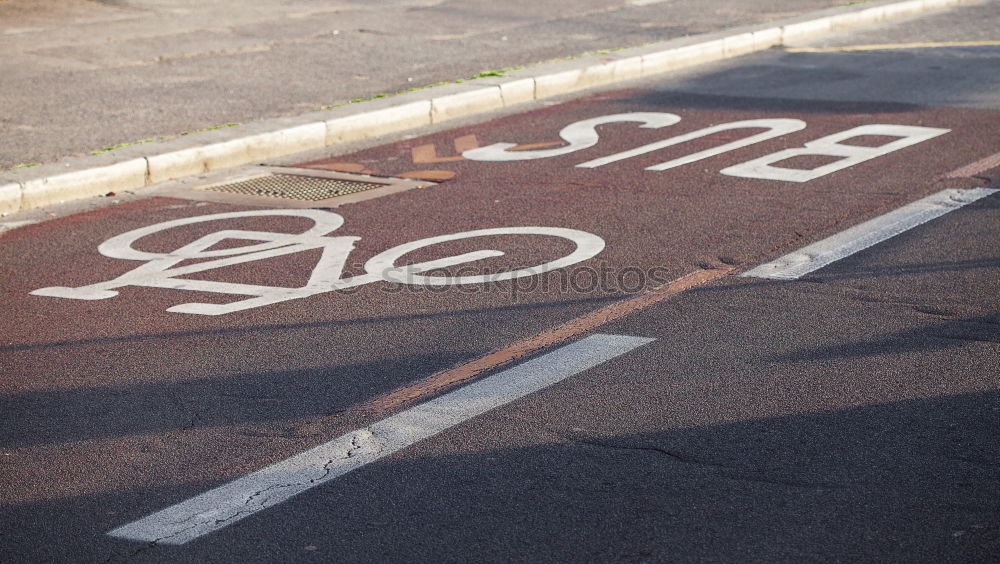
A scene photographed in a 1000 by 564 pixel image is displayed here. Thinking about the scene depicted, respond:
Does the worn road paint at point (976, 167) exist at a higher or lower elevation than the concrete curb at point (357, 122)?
lower

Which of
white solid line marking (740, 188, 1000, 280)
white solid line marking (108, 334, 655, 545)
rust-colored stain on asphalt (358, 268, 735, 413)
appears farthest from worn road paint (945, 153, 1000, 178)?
white solid line marking (108, 334, 655, 545)

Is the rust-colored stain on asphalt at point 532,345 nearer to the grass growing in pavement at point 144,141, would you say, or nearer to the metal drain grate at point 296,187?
the metal drain grate at point 296,187

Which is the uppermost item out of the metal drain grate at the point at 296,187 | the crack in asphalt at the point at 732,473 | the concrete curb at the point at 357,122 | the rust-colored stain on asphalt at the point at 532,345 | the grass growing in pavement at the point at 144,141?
the grass growing in pavement at the point at 144,141

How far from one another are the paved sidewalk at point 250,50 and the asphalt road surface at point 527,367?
2411 millimetres

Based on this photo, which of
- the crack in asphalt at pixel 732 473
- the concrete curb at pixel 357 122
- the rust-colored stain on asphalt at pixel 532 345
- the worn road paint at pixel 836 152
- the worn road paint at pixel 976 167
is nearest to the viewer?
the crack in asphalt at pixel 732 473

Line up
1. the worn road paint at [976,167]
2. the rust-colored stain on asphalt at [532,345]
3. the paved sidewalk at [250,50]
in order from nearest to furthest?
the rust-colored stain on asphalt at [532,345]
the worn road paint at [976,167]
the paved sidewalk at [250,50]

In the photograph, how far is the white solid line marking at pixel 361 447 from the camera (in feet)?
12.3

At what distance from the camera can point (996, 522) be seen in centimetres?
356

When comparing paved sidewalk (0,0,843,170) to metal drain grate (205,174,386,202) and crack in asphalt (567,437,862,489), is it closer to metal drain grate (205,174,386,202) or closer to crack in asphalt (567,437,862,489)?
metal drain grate (205,174,386,202)

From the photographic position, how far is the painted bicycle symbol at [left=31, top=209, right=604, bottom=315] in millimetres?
6207

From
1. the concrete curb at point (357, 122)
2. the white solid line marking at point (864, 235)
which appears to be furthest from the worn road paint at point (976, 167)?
the concrete curb at point (357, 122)

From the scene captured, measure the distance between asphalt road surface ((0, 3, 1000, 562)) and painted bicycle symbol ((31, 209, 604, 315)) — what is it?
0.09 ft

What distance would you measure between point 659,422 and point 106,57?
1082 cm

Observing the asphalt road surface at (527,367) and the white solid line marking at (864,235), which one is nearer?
the asphalt road surface at (527,367)
